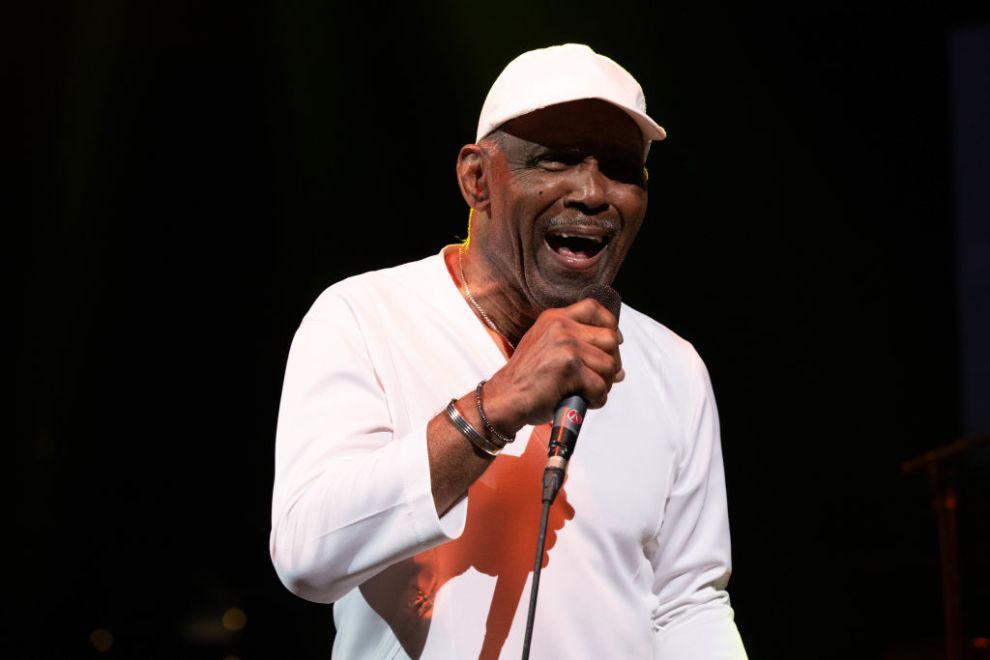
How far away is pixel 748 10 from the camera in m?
4.50

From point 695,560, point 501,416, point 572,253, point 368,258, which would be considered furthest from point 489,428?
point 368,258

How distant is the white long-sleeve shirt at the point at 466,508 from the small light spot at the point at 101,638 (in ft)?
8.19

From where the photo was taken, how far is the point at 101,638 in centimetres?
391

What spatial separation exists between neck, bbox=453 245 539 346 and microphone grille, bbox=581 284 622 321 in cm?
30

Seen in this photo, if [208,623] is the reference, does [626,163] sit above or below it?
above

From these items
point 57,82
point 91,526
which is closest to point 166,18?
point 57,82

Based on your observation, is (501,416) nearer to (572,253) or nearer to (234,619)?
(572,253)

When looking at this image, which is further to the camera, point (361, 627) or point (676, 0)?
point (676, 0)

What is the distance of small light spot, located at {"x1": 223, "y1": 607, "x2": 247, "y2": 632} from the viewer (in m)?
4.06

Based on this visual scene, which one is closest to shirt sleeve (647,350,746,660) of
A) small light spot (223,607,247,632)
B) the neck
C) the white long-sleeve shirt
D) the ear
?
the white long-sleeve shirt

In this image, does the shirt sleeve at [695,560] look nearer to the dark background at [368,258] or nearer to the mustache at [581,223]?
the mustache at [581,223]

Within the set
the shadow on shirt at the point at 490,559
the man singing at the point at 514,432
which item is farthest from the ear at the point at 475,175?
the shadow on shirt at the point at 490,559

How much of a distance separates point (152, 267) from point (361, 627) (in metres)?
2.77

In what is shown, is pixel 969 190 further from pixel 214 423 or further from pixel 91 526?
pixel 91 526
